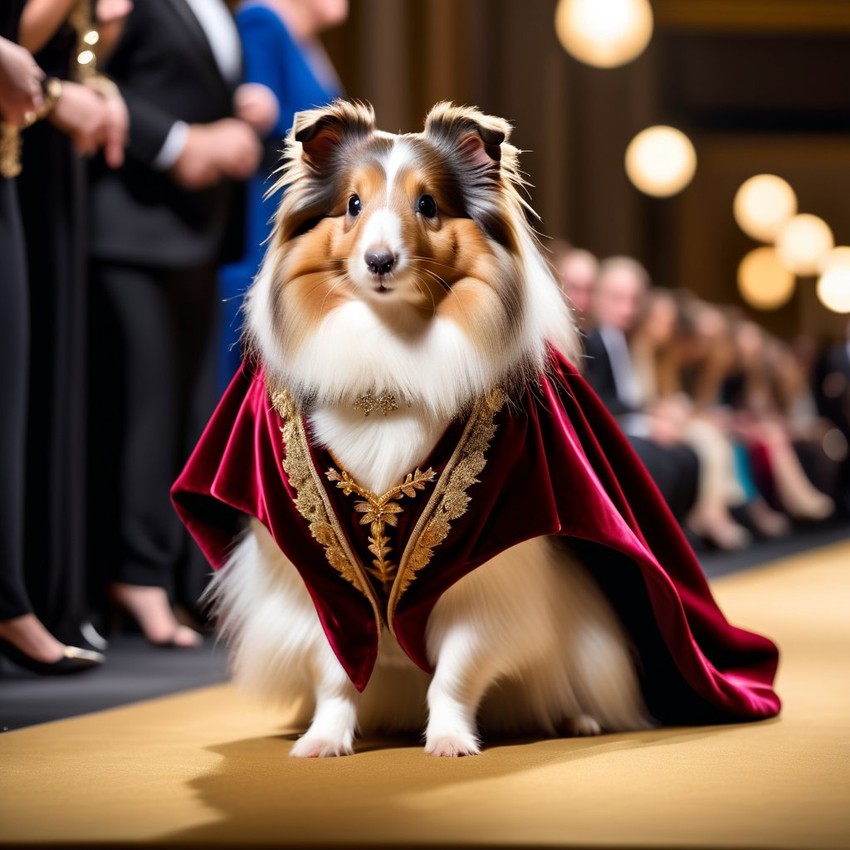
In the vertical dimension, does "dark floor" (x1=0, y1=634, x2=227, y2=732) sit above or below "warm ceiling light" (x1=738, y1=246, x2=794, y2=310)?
below

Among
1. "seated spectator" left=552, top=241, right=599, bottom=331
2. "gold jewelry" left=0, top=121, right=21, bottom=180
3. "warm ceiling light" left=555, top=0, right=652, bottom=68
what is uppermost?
"warm ceiling light" left=555, top=0, right=652, bottom=68

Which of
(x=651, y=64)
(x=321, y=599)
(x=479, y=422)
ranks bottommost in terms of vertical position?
(x=321, y=599)

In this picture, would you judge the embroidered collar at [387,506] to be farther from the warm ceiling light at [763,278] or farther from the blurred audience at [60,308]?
the warm ceiling light at [763,278]

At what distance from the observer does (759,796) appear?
7.37 feet

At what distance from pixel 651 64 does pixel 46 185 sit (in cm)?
1161

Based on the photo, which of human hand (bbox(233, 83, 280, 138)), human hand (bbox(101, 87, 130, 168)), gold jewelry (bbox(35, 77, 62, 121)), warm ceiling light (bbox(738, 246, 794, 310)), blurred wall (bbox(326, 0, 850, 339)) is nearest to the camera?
gold jewelry (bbox(35, 77, 62, 121))

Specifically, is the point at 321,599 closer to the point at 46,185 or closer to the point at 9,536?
the point at 9,536

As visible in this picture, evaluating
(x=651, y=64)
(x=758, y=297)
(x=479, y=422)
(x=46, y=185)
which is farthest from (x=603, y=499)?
(x=758, y=297)

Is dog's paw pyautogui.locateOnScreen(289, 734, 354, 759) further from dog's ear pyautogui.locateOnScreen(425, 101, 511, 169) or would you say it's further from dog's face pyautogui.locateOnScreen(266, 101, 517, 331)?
dog's ear pyautogui.locateOnScreen(425, 101, 511, 169)

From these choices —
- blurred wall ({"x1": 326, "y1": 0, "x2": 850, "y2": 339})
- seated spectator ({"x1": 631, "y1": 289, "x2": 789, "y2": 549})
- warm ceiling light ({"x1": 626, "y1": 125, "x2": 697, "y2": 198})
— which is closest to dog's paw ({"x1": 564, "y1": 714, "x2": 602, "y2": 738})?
seated spectator ({"x1": 631, "y1": 289, "x2": 789, "y2": 549})

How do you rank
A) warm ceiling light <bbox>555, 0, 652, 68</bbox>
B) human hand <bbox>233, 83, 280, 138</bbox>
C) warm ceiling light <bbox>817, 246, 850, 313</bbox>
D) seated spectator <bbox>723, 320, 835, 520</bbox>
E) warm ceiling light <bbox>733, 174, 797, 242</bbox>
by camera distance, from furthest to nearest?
warm ceiling light <bbox>817, 246, 850, 313</bbox> < warm ceiling light <bbox>733, 174, 797, 242</bbox> < warm ceiling light <bbox>555, 0, 652, 68</bbox> < seated spectator <bbox>723, 320, 835, 520</bbox> < human hand <bbox>233, 83, 280, 138</bbox>

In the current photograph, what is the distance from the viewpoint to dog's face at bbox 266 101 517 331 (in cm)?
249

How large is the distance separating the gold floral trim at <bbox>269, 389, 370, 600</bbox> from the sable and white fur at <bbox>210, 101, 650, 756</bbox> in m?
0.04

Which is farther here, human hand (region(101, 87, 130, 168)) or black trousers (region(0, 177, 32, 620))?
human hand (region(101, 87, 130, 168))
